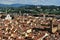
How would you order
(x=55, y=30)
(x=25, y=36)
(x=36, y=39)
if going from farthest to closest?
(x=55, y=30)
(x=25, y=36)
(x=36, y=39)

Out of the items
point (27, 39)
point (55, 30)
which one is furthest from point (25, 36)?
point (55, 30)

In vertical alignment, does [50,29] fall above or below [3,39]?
below

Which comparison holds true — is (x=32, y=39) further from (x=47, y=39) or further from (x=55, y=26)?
(x=55, y=26)

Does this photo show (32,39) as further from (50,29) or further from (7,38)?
(50,29)

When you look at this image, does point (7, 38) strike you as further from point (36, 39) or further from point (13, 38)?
point (36, 39)

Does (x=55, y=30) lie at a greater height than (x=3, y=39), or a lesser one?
lesser

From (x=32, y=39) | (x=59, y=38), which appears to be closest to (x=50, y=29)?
(x=59, y=38)

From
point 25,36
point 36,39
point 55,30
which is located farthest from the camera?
point 55,30

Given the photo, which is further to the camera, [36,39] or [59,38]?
[59,38]

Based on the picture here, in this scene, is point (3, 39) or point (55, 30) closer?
point (3, 39)
